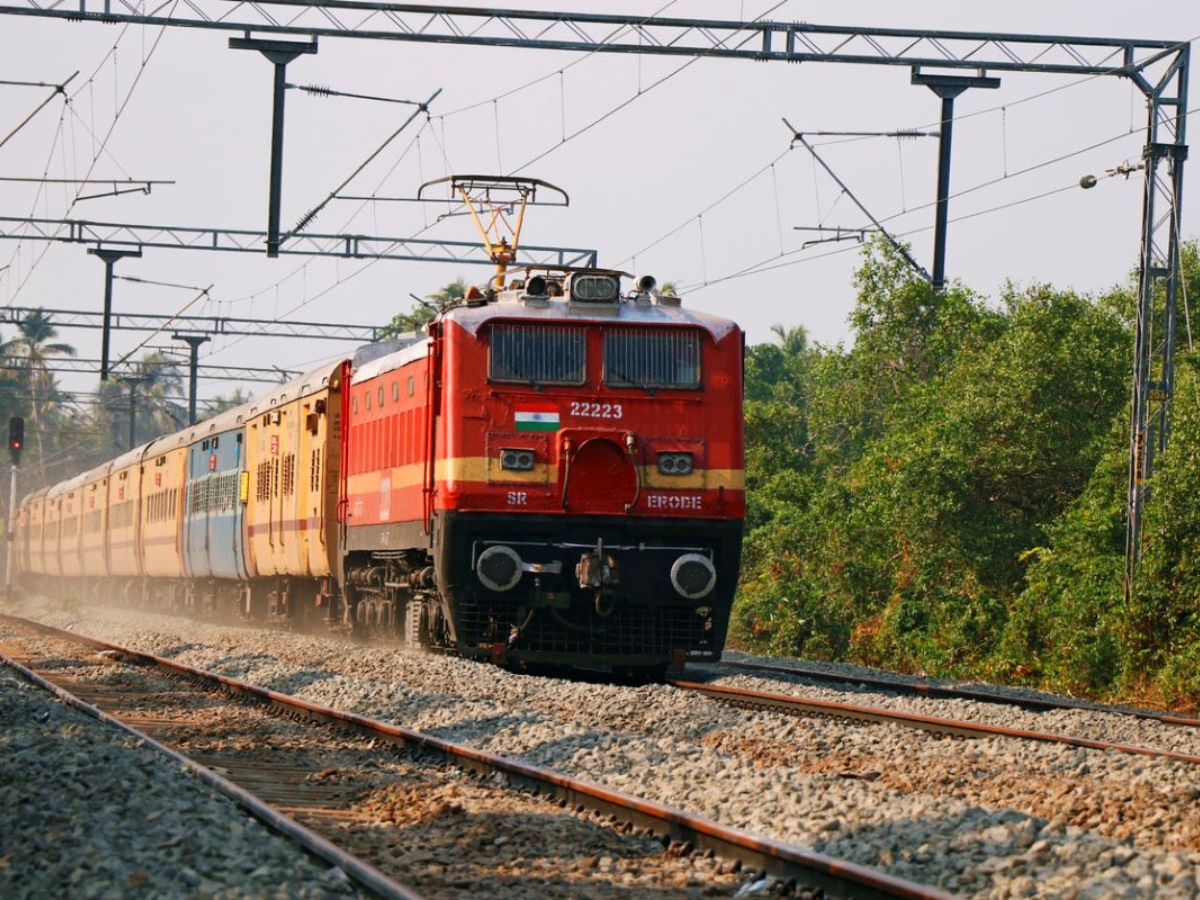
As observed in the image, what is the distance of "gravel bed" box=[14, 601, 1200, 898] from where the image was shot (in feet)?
23.7

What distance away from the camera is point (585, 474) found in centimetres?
1617

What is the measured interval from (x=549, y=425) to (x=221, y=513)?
48.6 ft

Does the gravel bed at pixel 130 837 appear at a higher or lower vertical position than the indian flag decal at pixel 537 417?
lower

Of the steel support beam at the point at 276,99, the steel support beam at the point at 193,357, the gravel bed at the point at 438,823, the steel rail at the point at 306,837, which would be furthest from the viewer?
the steel support beam at the point at 193,357

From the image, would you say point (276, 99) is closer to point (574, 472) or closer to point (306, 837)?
point (574, 472)

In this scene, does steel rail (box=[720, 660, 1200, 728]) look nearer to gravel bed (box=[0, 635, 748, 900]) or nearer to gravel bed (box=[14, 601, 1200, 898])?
gravel bed (box=[14, 601, 1200, 898])

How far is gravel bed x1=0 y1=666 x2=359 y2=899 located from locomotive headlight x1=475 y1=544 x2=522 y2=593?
525 cm

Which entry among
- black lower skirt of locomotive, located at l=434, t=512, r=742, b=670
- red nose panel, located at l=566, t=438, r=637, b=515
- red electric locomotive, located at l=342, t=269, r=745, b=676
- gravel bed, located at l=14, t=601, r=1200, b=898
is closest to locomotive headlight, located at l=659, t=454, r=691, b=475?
red electric locomotive, located at l=342, t=269, r=745, b=676

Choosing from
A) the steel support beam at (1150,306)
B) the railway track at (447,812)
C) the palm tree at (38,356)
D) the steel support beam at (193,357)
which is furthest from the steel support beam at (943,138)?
the palm tree at (38,356)

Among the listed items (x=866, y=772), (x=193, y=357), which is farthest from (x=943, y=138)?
(x=193, y=357)

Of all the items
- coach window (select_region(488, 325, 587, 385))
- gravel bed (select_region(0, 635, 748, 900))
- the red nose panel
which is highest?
coach window (select_region(488, 325, 587, 385))

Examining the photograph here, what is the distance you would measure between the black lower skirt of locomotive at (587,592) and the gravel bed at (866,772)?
0.54m

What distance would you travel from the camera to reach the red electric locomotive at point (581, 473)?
16.0 metres

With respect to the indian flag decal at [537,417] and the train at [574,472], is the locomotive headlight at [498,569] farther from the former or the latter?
the indian flag decal at [537,417]
